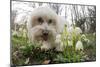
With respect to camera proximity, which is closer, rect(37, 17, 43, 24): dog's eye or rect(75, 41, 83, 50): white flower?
rect(37, 17, 43, 24): dog's eye

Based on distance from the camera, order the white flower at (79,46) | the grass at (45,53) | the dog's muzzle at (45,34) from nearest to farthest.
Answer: the grass at (45,53) → the dog's muzzle at (45,34) → the white flower at (79,46)

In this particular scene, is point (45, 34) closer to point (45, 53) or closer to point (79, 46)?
point (45, 53)

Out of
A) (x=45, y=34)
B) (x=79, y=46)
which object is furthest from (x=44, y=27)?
(x=79, y=46)

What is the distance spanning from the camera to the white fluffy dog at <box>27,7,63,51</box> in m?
2.05

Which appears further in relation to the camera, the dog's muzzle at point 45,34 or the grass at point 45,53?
the dog's muzzle at point 45,34

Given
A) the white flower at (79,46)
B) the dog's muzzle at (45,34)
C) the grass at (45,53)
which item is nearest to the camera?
the grass at (45,53)

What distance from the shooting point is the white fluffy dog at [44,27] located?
6.72 feet

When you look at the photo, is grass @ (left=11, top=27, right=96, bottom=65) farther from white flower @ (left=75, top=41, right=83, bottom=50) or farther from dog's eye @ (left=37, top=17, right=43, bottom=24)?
dog's eye @ (left=37, top=17, right=43, bottom=24)

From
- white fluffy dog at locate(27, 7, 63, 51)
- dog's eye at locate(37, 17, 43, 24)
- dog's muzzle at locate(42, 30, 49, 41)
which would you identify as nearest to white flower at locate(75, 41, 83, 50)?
white fluffy dog at locate(27, 7, 63, 51)

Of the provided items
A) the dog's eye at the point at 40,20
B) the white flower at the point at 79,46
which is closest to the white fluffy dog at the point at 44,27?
the dog's eye at the point at 40,20

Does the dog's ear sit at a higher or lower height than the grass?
higher

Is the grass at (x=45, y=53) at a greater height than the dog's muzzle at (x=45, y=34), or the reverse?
the dog's muzzle at (x=45, y=34)

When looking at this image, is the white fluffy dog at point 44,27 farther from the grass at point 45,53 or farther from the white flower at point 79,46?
the white flower at point 79,46

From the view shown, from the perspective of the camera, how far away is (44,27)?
208cm
